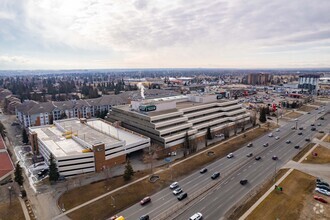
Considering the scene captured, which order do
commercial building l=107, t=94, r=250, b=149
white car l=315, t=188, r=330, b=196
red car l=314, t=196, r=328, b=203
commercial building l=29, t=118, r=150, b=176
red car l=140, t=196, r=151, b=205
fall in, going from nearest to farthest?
red car l=140, t=196, r=151, b=205, red car l=314, t=196, r=328, b=203, white car l=315, t=188, r=330, b=196, commercial building l=29, t=118, r=150, b=176, commercial building l=107, t=94, r=250, b=149

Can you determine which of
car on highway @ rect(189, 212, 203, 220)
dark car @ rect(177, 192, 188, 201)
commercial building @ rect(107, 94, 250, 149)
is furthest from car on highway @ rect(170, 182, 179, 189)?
commercial building @ rect(107, 94, 250, 149)

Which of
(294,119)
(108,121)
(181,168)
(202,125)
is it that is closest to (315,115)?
(294,119)

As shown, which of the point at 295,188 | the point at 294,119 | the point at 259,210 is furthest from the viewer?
the point at 294,119

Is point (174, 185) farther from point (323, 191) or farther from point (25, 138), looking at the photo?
point (25, 138)

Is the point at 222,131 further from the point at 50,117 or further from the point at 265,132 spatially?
the point at 50,117

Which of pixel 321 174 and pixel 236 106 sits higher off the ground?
pixel 236 106

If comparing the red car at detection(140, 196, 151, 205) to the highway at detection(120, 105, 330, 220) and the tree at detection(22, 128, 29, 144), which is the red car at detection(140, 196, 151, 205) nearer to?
the highway at detection(120, 105, 330, 220)

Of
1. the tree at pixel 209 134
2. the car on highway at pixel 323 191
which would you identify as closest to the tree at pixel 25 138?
the tree at pixel 209 134
